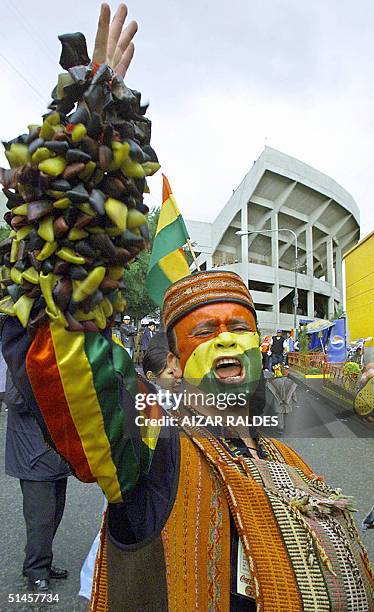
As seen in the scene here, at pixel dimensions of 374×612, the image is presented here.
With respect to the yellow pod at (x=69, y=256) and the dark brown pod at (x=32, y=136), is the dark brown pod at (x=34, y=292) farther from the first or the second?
the dark brown pod at (x=32, y=136)

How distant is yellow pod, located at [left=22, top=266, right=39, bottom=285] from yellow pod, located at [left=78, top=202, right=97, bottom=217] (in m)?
0.15

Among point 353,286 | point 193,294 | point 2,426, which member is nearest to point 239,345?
point 193,294

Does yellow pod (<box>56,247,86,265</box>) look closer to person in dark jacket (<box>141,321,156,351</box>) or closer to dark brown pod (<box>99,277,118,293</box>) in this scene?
dark brown pod (<box>99,277,118,293</box>)

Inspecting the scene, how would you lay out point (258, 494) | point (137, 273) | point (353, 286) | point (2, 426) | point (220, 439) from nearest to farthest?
point (258, 494) < point (220, 439) < point (137, 273) < point (2, 426) < point (353, 286)

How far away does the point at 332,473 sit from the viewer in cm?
209

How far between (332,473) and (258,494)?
81cm

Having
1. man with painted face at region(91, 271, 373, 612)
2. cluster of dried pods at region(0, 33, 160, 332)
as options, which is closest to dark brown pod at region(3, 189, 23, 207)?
cluster of dried pods at region(0, 33, 160, 332)

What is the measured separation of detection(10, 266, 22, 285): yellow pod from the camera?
1093mm

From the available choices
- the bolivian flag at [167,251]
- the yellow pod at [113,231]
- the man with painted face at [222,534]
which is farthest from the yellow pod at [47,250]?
the bolivian flag at [167,251]

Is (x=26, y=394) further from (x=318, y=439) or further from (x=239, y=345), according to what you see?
(x=318, y=439)

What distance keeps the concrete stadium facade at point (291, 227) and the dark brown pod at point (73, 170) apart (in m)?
20.6

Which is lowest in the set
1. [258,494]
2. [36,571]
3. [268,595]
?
[36,571]

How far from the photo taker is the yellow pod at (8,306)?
1.13m

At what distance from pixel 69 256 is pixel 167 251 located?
1.02 m
